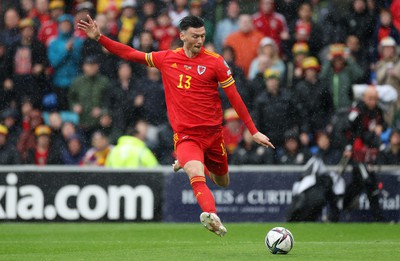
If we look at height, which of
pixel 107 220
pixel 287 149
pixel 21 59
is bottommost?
pixel 107 220

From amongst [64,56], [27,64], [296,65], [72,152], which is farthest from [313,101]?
[27,64]

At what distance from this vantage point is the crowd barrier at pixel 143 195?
54.4ft

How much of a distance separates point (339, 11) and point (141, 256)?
9855 millimetres

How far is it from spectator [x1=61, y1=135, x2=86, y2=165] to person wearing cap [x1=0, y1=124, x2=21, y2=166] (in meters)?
0.80

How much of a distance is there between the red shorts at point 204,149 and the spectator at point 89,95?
7.01 meters

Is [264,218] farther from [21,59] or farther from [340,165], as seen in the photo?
[21,59]

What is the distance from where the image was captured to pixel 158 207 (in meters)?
16.8

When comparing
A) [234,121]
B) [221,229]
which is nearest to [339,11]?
[234,121]

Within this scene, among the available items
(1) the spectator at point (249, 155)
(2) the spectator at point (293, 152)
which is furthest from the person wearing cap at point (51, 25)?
(2) the spectator at point (293, 152)

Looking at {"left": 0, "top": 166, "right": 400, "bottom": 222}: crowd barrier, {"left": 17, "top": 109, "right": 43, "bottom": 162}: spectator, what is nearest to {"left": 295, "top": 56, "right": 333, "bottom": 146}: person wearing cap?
{"left": 0, "top": 166, "right": 400, "bottom": 222}: crowd barrier

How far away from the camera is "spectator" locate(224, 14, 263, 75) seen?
62.1 feet

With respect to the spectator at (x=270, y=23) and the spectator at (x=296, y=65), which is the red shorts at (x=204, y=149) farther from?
the spectator at (x=270, y=23)

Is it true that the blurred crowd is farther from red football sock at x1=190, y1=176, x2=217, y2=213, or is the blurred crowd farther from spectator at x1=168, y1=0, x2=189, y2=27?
red football sock at x1=190, y1=176, x2=217, y2=213

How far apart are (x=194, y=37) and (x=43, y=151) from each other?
24.6ft
